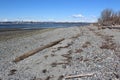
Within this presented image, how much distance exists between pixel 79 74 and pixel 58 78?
3.75 feet

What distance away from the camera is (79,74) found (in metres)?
10.7

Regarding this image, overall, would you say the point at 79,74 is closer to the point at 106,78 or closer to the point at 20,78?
the point at 106,78

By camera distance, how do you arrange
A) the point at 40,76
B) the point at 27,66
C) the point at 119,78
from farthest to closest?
the point at 27,66 < the point at 40,76 < the point at 119,78

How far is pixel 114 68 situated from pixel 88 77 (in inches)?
79.2

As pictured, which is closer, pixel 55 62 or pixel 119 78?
pixel 119 78

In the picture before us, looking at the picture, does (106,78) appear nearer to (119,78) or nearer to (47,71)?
(119,78)

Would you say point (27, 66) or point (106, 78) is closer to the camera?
point (106, 78)

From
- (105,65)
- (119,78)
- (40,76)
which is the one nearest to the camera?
(119,78)

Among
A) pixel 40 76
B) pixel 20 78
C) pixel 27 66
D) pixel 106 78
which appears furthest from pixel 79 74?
pixel 27 66

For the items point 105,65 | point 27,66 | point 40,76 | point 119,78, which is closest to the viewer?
point 119,78

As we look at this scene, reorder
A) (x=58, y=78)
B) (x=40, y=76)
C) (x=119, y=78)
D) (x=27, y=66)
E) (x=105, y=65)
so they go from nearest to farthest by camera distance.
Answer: (x=119, y=78) < (x=58, y=78) < (x=40, y=76) < (x=105, y=65) < (x=27, y=66)

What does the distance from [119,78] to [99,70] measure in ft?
5.59

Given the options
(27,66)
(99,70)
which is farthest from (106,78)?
(27,66)

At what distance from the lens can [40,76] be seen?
11352 mm
